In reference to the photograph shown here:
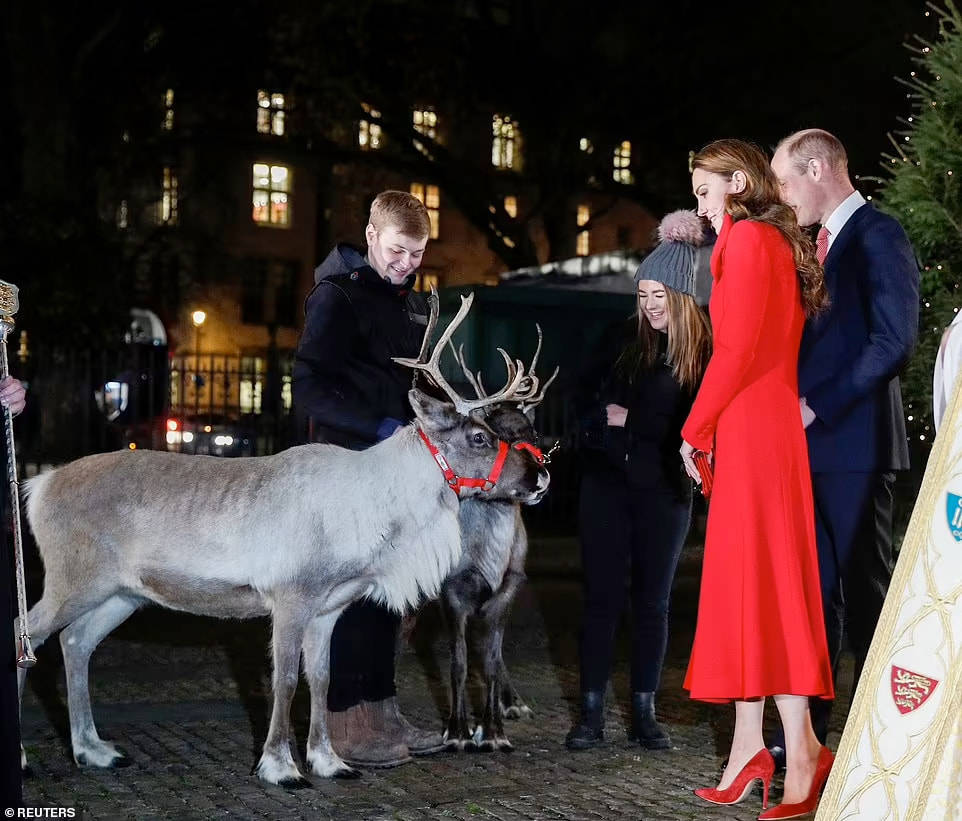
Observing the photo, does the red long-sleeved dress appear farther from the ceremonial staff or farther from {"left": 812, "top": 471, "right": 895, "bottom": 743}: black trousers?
the ceremonial staff

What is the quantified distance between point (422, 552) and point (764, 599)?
5.91 ft

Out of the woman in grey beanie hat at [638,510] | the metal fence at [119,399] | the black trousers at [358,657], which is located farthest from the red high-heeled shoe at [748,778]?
the metal fence at [119,399]

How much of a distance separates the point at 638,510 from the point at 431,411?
1.29 m

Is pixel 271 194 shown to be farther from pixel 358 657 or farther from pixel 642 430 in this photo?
pixel 358 657

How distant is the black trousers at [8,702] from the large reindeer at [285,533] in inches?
74.5

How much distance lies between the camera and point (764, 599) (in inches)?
220

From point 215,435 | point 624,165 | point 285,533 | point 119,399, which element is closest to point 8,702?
point 285,533

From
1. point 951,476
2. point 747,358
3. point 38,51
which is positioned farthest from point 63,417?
point 951,476

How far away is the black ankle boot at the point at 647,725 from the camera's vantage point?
23.6ft

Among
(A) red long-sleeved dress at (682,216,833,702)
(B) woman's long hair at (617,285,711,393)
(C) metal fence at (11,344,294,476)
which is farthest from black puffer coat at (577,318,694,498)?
(C) metal fence at (11,344,294,476)

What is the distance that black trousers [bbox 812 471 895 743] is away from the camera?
605 cm

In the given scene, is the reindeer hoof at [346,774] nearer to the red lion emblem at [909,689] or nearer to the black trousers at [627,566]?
the black trousers at [627,566]

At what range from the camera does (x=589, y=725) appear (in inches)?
283

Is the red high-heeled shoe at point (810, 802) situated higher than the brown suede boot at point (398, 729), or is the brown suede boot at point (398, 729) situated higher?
the red high-heeled shoe at point (810, 802)
